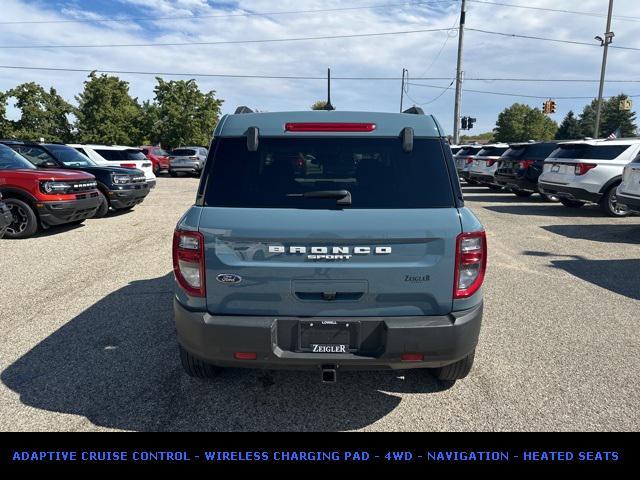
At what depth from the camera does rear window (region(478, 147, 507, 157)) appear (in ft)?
56.8

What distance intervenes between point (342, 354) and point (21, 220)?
8.19 m

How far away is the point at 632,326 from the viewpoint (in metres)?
4.50

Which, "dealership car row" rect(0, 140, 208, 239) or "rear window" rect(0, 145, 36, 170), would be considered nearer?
"dealership car row" rect(0, 140, 208, 239)

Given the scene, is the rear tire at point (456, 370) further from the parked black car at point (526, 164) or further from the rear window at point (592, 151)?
the parked black car at point (526, 164)

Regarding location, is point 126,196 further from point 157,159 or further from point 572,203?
point 157,159

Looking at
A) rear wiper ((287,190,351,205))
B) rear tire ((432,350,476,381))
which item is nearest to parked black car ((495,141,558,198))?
rear tire ((432,350,476,381))

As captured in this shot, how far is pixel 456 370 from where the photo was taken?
3082mm

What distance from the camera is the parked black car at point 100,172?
10030 mm

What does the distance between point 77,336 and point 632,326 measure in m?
5.47

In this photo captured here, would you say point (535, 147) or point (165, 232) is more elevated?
point (535, 147)

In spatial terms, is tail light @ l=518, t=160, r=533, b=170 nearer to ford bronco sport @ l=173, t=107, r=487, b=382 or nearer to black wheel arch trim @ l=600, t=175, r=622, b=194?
Result: black wheel arch trim @ l=600, t=175, r=622, b=194

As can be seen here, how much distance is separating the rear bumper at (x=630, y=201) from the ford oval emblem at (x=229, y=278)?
8.81 m
